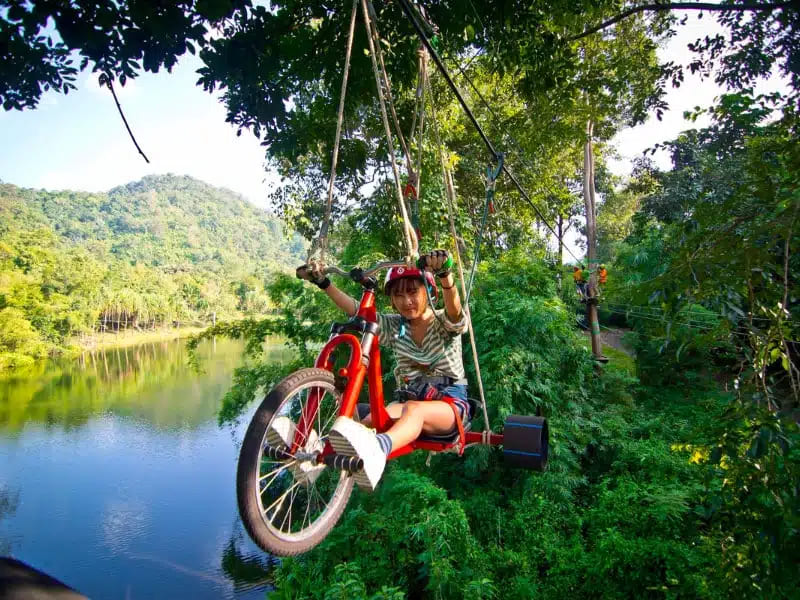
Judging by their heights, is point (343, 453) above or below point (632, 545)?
above

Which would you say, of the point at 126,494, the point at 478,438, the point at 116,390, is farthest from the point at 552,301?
the point at 116,390

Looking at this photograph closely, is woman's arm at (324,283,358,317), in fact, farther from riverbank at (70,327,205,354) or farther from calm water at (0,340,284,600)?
riverbank at (70,327,205,354)

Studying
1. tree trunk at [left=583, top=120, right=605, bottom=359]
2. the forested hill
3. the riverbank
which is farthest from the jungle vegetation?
the riverbank

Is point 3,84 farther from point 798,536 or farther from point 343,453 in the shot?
point 798,536

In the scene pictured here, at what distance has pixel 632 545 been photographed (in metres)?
4.94

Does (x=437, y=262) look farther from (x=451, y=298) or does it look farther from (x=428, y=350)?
(x=428, y=350)

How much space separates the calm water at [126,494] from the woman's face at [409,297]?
26.3ft

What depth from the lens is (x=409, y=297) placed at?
7.72 feet

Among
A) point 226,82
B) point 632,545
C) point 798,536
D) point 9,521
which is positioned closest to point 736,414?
point 798,536

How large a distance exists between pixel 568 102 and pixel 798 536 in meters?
4.07

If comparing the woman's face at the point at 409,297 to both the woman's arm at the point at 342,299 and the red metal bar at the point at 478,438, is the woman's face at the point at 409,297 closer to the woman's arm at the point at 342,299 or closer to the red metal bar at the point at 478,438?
the woman's arm at the point at 342,299

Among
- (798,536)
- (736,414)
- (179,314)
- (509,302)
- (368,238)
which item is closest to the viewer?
(798,536)

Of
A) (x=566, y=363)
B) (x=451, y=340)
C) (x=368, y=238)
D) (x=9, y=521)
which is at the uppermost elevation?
(x=368, y=238)

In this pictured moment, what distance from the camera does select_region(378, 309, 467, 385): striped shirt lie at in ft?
8.07
